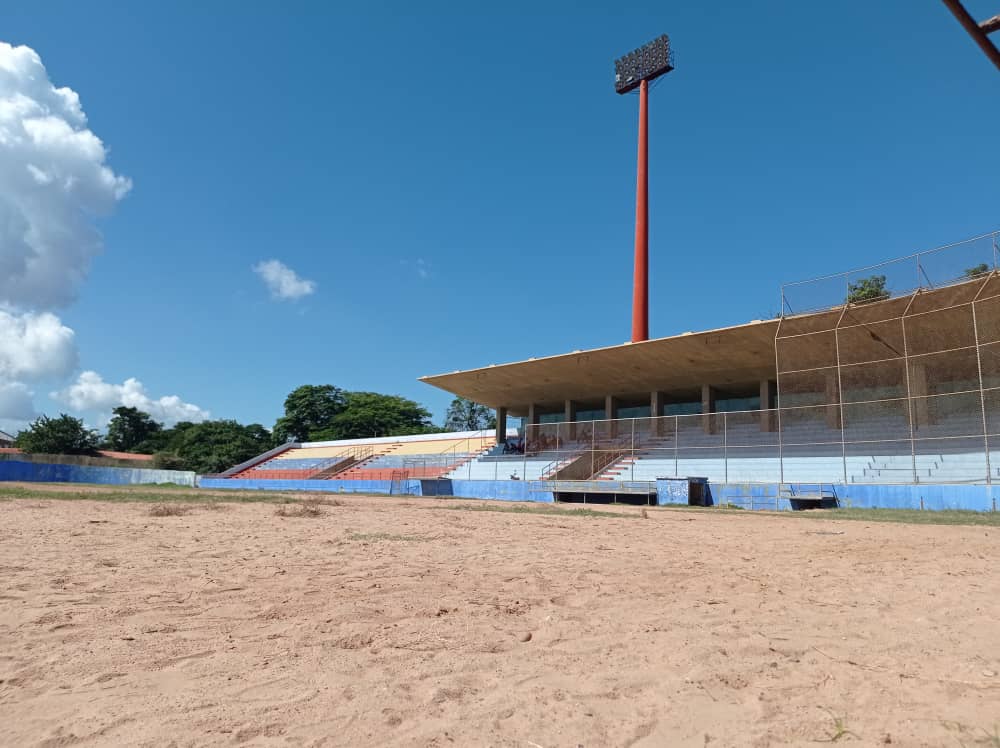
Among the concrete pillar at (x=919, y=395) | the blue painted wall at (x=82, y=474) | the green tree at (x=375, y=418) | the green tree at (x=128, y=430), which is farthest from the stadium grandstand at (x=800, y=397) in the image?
the green tree at (x=128, y=430)

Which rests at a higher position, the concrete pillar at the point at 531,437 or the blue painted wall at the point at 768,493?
the concrete pillar at the point at 531,437

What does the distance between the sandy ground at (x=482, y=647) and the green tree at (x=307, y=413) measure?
82391 mm

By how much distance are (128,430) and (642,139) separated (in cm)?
8901

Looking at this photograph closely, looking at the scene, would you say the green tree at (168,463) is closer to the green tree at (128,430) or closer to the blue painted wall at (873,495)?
the green tree at (128,430)

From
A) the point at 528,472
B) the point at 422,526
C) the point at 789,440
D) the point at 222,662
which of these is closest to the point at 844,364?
the point at 789,440

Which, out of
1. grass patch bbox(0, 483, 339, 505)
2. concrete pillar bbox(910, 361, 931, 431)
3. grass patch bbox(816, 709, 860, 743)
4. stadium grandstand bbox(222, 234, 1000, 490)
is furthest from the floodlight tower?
grass patch bbox(816, 709, 860, 743)

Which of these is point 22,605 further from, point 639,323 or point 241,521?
point 639,323

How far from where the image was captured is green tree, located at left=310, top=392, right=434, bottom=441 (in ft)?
279

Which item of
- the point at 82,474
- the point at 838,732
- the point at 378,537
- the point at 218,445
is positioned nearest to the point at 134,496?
the point at 378,537

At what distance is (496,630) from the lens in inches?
195

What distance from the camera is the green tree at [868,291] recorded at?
26.7m

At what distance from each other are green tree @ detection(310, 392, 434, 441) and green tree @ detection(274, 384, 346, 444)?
5.14 ft

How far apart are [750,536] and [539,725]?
999 centimetres

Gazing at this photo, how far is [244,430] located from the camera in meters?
82.2
